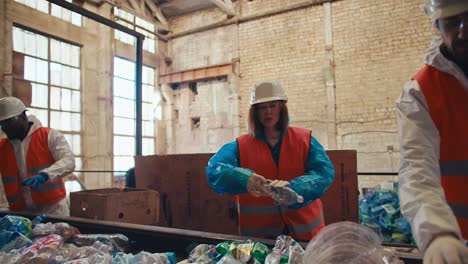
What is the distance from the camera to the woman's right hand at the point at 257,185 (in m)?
1.97

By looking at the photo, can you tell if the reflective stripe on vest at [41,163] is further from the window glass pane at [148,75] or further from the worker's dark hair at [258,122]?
the window glass pane at [148,75]

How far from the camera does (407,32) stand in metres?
8.00

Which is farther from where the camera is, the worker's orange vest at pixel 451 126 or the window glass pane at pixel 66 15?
the window glass pane at pixel 66 15

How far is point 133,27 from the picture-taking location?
1008cm

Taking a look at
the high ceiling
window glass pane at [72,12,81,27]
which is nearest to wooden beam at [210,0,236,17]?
the high ceiling

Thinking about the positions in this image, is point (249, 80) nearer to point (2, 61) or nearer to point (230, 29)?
point (230, 29)

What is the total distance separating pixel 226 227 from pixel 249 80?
6.61 metres

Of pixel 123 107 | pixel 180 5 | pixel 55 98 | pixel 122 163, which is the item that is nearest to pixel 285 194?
pixel 55 98

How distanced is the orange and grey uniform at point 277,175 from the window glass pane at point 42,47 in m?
7.22

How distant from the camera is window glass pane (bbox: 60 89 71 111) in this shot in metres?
8.20

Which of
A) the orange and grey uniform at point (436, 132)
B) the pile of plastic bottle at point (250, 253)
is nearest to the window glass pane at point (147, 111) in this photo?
the pile of plastic bottle at point (250, 253)

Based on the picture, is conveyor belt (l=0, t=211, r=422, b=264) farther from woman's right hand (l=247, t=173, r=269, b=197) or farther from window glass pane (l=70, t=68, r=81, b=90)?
window glass pane (l=70, t=68, r=81, b=90)

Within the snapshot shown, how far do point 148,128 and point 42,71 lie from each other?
3.57 meters

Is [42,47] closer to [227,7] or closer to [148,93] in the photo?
[148,93]
